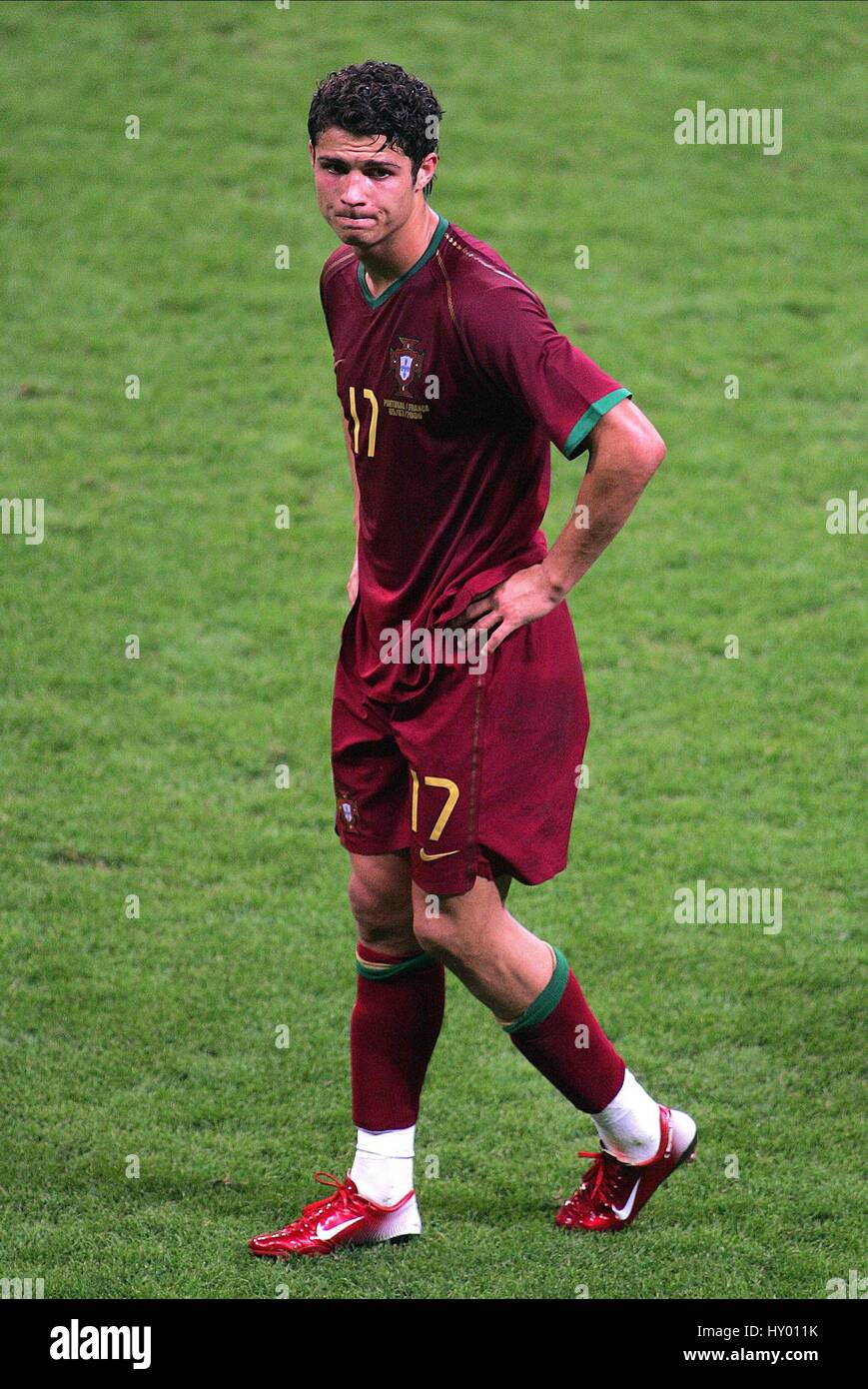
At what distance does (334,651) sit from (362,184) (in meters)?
3.59

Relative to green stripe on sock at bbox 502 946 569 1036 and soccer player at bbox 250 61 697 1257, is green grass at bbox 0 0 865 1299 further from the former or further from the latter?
green stripe on sock at bbox 502 946 569 1036

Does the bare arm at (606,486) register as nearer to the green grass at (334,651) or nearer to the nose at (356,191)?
the nose at (356,191)

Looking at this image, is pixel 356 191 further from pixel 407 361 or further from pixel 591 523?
pixel 591 523

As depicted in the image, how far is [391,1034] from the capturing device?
3760 mm

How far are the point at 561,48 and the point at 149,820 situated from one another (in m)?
7.94

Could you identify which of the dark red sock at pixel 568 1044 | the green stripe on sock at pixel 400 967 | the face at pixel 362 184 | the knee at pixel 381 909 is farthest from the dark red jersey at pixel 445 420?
the dark red sock at pixel 568 1044

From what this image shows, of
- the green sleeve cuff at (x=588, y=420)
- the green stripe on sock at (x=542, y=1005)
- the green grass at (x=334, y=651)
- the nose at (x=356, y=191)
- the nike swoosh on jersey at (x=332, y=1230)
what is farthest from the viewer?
the green grass at (x=334, y=651)

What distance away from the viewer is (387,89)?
3.12m

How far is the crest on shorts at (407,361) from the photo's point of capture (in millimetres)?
3223

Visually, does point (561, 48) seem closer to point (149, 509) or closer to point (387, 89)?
point (149, 509)

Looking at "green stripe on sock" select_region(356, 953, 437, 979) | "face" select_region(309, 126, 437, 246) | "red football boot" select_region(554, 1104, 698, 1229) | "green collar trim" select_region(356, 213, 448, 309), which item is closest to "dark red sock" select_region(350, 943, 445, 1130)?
"green stripe on sock" select_region(356, 953, 437, 979)

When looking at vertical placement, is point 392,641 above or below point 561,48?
below

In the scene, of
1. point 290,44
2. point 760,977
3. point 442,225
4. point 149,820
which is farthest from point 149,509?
point 290,44

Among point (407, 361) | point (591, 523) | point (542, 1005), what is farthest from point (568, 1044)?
point (407, 361)
